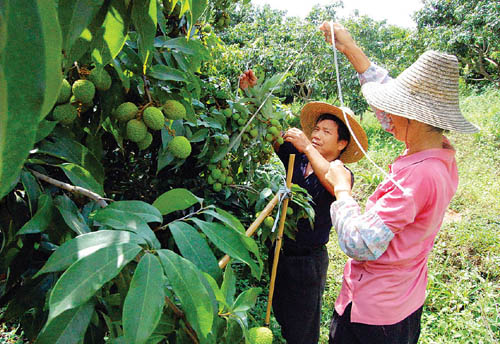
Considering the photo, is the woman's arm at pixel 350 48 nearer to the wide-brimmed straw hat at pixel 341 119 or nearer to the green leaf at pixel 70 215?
the wide-brimmed straw hat at pixel 341 119

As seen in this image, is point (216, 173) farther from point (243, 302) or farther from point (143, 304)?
point (143, 304)

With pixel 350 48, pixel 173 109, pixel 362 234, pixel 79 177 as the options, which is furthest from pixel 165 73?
pixel 350 48

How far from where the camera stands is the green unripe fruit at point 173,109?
0.79 metres

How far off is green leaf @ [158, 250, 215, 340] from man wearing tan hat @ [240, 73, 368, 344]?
1.22 metres

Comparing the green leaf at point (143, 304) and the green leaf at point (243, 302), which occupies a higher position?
the green leaf at point (143, 304)

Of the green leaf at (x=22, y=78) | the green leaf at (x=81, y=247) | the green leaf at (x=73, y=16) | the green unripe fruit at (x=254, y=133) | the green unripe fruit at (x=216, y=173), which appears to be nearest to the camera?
the green leaf at (x=22, y=78)

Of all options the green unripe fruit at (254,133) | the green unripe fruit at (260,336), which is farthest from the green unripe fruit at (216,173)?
the green unripe fruit at (260,336)

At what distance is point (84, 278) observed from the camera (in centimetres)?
34

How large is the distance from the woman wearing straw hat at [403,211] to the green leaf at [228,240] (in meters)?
0.72

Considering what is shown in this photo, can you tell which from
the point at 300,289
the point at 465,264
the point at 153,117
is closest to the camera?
the point at 153,117

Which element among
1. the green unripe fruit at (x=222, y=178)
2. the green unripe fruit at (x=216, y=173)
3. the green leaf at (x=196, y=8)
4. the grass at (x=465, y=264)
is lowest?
the grass at (x=465, y=264)

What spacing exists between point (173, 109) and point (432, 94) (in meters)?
A: 0.88

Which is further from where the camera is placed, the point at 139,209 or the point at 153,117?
the point at 153,117

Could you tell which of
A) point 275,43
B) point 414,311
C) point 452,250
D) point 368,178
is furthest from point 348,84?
point 414,311
